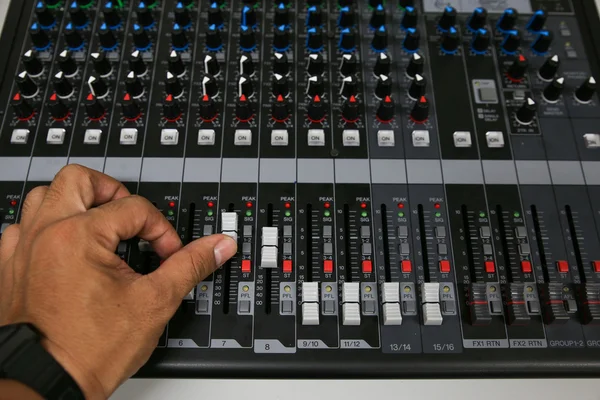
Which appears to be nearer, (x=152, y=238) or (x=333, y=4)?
(x=152, y=238)

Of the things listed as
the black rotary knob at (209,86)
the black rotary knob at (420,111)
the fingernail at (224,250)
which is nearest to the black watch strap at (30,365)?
the fingernail at (224,250)

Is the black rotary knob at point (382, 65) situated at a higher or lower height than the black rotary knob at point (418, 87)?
higher

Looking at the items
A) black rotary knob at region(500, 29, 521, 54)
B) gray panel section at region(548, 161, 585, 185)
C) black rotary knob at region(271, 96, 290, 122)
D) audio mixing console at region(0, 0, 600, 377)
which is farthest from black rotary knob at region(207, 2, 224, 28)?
gray panel section at region(548, 161, 585, 185)

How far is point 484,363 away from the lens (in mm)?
1395

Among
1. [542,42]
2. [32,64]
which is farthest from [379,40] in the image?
[32,64]

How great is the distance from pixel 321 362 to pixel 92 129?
106 cm

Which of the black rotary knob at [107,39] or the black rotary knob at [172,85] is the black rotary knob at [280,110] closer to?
the black rotary knob at [172,85]

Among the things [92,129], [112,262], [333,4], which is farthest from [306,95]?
[112,262]

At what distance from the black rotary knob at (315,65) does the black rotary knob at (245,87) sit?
A: 0.22 m

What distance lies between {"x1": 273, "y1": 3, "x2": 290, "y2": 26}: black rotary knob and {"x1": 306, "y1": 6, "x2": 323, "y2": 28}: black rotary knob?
79 mm

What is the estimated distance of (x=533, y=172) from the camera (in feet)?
5.41

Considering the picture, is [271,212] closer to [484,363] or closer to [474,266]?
[474,266]

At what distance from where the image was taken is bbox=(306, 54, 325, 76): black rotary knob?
1.74 metres

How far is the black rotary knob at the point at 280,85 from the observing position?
1703 mm
